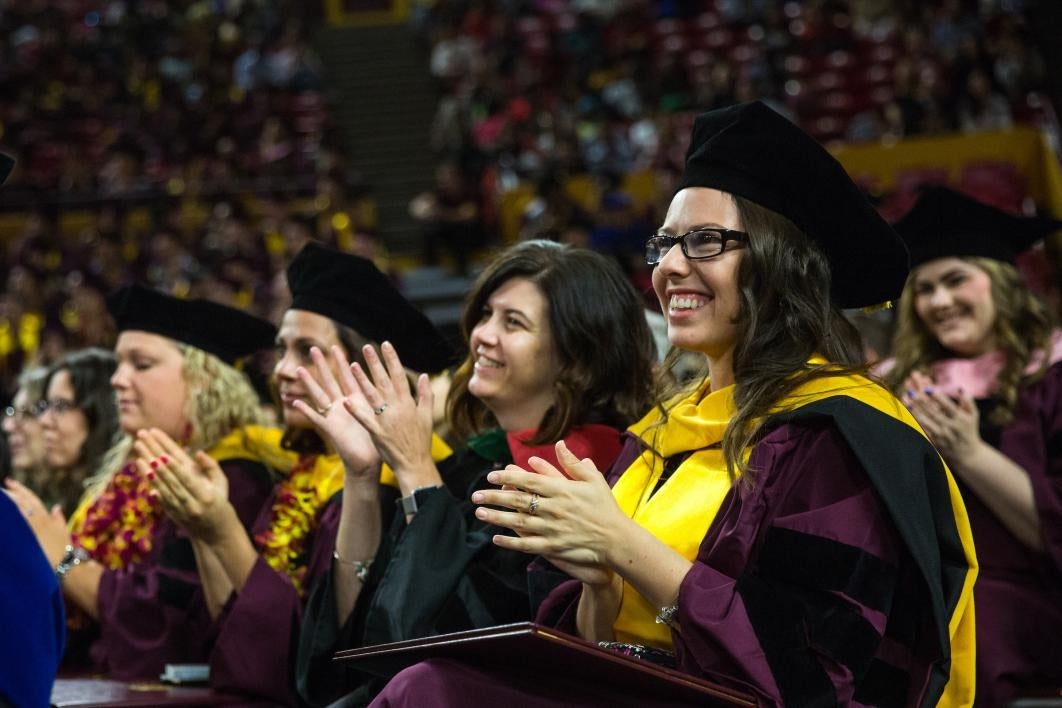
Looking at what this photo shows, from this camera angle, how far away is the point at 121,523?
4281 millimetres

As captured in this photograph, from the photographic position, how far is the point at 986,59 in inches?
502

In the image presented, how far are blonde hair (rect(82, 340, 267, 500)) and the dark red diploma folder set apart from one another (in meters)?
2.04

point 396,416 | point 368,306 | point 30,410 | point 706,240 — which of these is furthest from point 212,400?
point 706,240

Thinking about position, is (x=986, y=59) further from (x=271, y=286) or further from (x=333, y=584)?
(x=333, y=584)

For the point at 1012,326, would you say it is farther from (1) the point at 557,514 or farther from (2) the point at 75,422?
(2) the point at 75,422

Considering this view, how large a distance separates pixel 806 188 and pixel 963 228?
1.75 metres

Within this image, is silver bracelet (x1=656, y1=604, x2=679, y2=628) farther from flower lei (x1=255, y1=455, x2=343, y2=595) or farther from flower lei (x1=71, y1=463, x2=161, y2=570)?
flower lei (x1=71, y1=463, x2=161, y2=570)

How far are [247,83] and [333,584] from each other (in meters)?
14.5

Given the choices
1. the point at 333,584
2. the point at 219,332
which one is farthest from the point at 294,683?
the point at 219,332

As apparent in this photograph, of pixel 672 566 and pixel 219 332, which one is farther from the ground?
pixel 219 332

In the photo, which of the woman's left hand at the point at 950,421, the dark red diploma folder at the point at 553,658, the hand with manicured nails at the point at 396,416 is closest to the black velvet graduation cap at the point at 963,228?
the woman's left hand at the point at 950,421

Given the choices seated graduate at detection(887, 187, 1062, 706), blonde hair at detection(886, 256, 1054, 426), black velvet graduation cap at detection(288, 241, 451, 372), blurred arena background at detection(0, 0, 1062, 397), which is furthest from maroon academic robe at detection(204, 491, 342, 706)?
blurred arena background at detection(0, 0, 1062, 397)

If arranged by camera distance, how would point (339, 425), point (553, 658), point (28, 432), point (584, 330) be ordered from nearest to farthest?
1. point (553, 658)
2. point (339, 425)
3. point (584, 330)
4. point (28, 432)

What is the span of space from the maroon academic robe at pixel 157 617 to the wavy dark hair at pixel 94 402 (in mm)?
1100
